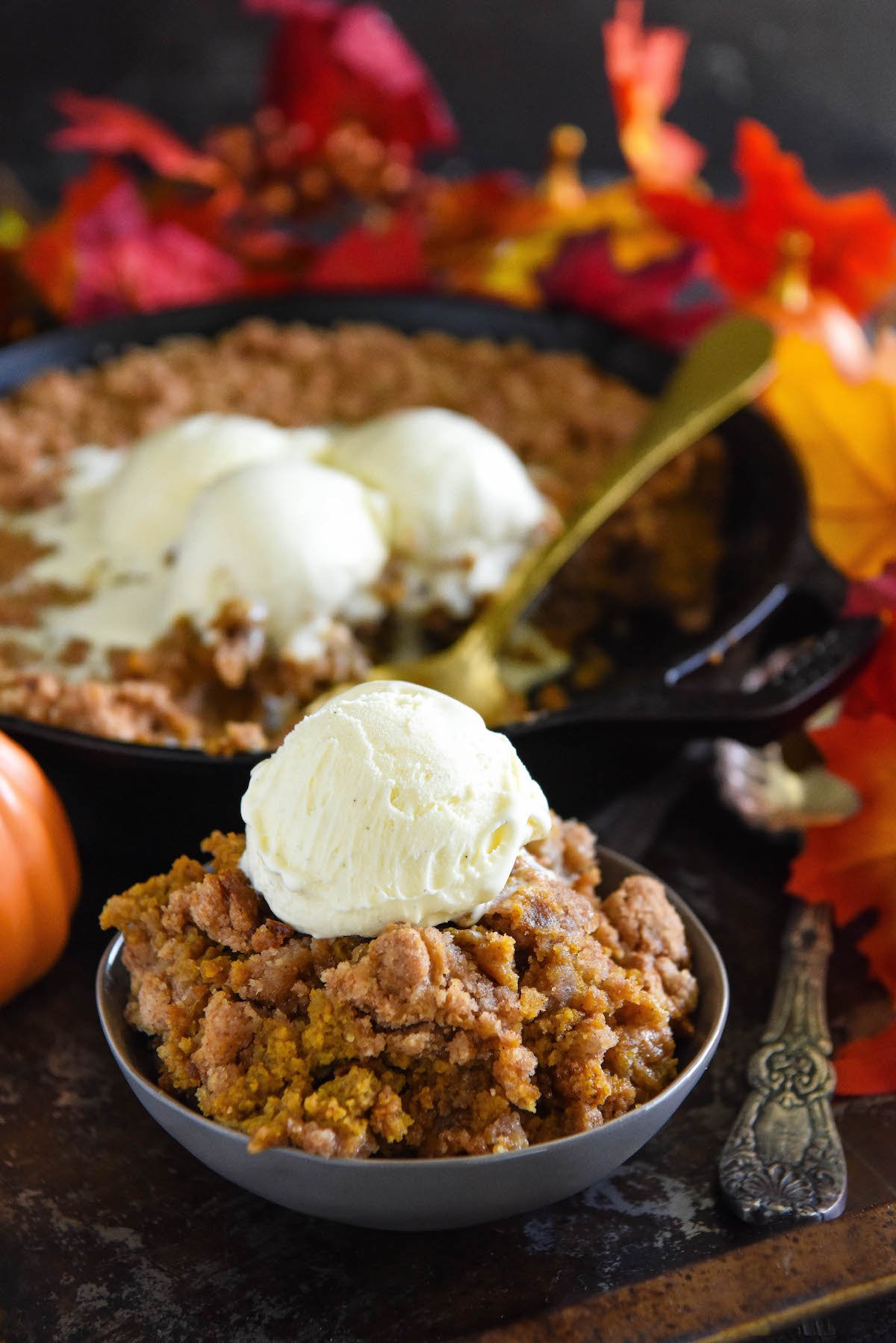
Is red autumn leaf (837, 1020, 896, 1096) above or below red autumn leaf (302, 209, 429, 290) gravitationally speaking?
below

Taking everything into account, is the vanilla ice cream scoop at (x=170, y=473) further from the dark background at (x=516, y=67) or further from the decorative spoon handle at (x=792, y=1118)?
the dark background at (x=516, y=67)

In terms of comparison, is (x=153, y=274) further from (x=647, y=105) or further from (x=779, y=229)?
(x=779, y=229)

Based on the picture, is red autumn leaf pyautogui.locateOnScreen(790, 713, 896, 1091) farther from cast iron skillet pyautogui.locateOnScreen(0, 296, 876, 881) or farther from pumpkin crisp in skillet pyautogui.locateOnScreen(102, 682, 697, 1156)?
pumpkin crisp in skillet pyautogui.locateOnScreen(102, 682, 697, 1156)

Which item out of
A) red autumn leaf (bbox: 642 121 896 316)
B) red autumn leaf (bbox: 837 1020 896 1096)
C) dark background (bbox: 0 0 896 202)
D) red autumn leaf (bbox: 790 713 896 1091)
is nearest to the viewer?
red autumn leaf (bbox: 837 1020 896 1096)

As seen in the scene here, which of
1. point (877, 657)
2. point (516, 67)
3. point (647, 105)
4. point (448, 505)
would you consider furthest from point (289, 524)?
point (516, 67)

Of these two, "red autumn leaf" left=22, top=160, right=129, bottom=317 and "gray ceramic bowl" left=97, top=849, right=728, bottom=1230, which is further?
"red autumn leaf" left=22, top=160, right=129, bottom=317

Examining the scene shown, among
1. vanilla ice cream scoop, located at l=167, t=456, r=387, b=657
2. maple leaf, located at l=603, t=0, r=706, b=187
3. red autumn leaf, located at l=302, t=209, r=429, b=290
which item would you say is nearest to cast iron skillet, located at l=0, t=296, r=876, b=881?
vanilla ice cream scoop, located at l=167, t=456, r=387, b=657

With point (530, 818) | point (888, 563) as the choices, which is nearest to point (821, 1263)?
point (530, 818)
